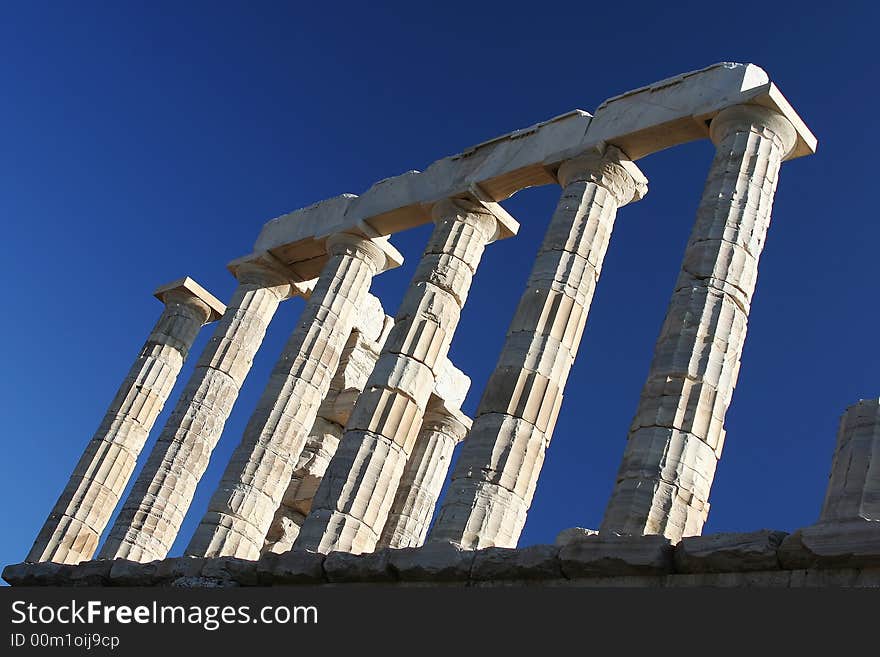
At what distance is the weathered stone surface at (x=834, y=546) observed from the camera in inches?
359

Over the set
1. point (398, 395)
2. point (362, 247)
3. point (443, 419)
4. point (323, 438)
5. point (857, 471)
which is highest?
point (362, 247)

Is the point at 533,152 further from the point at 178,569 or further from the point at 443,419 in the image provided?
the point at 178,569

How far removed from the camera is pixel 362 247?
78.0ft

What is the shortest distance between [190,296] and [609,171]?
1284cm

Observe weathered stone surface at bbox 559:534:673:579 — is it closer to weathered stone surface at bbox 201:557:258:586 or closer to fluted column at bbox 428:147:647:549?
fluted column at bbox 428:147:647:549

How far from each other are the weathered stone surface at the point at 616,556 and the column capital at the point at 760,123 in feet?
29.4

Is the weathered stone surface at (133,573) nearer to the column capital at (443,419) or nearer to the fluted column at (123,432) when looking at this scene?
the fluted column at (123,432)

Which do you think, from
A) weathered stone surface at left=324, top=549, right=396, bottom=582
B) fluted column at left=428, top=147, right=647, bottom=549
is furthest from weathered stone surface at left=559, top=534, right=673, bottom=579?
fluted column at left=428, top=147, right=647, bottom=549

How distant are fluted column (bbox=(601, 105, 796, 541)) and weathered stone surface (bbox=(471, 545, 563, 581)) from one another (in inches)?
80.4

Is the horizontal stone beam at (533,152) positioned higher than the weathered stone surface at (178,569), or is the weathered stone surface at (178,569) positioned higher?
the horizontal stone beam at (533,152)

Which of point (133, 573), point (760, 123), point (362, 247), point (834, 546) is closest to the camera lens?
point (834, 546)

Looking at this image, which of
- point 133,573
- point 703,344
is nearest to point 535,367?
point 703,344

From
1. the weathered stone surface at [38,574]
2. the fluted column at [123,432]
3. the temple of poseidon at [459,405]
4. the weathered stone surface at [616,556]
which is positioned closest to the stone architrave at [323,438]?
the temple of poseidon at [459,405]

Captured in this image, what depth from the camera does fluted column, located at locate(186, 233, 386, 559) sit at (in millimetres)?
20359
